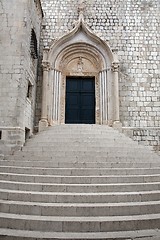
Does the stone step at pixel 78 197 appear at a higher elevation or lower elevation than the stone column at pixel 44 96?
lower

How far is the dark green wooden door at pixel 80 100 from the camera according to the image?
10898 millimetres

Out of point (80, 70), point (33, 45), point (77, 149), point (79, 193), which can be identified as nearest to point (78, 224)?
point (79, 193)

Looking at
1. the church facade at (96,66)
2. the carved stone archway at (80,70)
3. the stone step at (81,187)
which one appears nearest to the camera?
the stone step at (81,187)

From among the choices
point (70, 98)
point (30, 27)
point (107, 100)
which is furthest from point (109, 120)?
point (30, 27)

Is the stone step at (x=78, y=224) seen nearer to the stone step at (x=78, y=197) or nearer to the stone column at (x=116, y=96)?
the stone step at (x=78, y=197)

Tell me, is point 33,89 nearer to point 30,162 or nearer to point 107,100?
point 107,100

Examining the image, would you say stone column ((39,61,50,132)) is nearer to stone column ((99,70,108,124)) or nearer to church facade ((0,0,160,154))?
church facade ((0,0,160,154))

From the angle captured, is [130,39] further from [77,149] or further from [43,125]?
[77,149]

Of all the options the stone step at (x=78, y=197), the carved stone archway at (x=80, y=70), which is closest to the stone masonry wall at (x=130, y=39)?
the carved stone archway at (x=80, y=70)

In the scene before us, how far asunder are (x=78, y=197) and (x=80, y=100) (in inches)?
288

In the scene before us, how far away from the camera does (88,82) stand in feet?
37.1

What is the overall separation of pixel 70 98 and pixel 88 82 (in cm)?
121

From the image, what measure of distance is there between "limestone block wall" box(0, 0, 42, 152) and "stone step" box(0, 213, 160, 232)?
13.8ft

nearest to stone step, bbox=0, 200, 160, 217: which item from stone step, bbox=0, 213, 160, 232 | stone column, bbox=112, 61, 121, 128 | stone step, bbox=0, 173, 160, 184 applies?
stone step, bbox=0, 213, 160, 232
